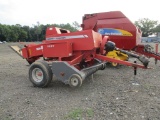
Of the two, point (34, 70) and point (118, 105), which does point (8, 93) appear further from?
point (118, 105)

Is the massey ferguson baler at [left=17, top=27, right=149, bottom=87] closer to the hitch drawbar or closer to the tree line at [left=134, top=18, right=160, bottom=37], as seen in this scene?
the hitch drawbar

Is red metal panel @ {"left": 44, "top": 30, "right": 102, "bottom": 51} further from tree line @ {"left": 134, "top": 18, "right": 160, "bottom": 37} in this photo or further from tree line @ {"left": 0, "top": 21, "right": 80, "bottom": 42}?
tree line @ {"left": 134, "top": 18, "right": 160, "bottom": 37}

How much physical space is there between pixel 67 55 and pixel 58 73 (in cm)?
68

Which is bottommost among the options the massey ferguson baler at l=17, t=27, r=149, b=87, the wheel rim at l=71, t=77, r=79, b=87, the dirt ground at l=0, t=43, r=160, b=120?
the dirt ground at l=0, t=43, r=160, b=120

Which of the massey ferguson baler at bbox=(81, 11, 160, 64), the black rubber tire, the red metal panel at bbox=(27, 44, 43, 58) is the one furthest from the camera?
the massey ferguson baler at bbox=(81, 11, 160, 64)

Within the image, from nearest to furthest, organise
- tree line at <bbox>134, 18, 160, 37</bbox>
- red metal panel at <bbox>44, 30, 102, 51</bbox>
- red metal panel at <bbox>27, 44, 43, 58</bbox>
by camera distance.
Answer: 1. red metal panel at <bbox>44, 30, 102, 51</bbox>
2. red metal panel at <bbox>27, 44, 43, 58</bbox>
3. tree line at <bbox>134, 18, 160, 37</bbox>

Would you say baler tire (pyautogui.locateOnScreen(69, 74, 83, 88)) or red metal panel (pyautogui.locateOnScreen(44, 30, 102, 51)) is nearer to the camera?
baler tire (pyautogui.locateOnScreen(69, 74, 83, 88))

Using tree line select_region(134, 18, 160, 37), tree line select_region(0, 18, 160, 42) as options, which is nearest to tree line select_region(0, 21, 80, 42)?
tree line select_region(0, 18, 160, 42)

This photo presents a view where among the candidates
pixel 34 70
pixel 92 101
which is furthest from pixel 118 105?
pixel 34 70

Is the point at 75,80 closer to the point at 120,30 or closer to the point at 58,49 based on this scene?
the point at 58,49

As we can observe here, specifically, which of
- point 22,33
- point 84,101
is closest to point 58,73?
point 84,101

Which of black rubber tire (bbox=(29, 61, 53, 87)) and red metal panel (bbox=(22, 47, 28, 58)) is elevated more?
red metal panel (bbox=(22, 47, 28, 58))

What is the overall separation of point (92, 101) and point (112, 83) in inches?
66.9

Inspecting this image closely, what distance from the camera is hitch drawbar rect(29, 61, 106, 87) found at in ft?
15.3
